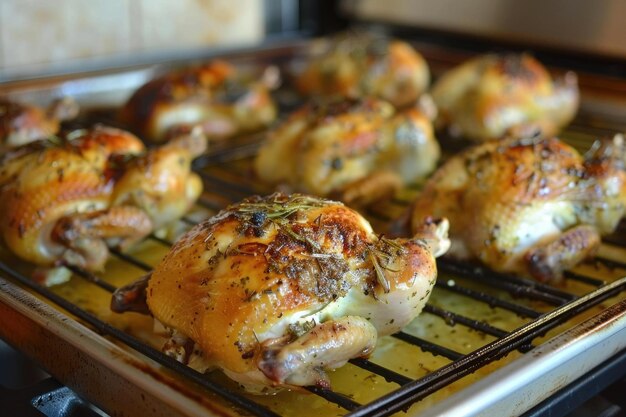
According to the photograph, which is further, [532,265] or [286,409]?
[532,265]

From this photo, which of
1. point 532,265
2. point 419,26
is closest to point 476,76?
point 419,26

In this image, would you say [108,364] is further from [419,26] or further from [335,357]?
[419,26]

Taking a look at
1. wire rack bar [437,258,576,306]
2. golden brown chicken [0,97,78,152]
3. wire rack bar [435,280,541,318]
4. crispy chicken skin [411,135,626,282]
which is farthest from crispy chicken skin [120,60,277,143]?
wire rack bar [435,280,541,318]

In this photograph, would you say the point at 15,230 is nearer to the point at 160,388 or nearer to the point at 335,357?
the point at 160,388

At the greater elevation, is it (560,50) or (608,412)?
(560,50)

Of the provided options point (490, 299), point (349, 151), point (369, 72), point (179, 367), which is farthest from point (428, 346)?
point (369, 72)

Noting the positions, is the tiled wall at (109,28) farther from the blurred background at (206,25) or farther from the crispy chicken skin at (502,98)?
the crispy chicken skin at (502,98)

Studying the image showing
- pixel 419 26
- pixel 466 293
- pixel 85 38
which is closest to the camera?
pixel 466 293

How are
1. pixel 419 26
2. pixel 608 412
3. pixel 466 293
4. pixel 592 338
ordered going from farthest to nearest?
pixel 419 26 < pixel 466 293 < pixel 608 412 < pixel 592 338
